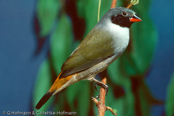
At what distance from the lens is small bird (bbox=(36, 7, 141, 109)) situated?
3.03ft

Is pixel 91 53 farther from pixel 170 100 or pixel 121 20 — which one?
pixel 170 100

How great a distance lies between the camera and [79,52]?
96 cm

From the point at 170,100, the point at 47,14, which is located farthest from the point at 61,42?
the point at 170,100

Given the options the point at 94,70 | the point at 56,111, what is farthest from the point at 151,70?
the point at 56,111

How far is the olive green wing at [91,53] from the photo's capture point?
94 cm

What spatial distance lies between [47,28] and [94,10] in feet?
0.72

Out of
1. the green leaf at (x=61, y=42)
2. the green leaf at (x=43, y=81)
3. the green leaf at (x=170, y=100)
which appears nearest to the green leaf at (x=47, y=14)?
the green leaf at (x=61, y=42)

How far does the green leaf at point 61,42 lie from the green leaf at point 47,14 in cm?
3

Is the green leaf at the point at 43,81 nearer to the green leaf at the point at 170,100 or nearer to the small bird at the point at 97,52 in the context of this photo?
the small bird at the point at 97,52

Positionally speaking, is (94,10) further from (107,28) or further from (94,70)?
(94,70)

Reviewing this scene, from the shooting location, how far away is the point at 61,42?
1.14m

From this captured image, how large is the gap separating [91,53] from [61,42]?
0.78 feet

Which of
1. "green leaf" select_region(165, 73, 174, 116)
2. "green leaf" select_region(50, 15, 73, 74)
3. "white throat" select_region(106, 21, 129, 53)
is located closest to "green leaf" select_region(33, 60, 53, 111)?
"green leaf" select_region(50, 15, 73, 74)

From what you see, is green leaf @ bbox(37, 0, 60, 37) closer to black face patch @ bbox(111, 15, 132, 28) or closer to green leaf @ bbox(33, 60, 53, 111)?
green leaf @ bbox(33, 60, 53, 111)
